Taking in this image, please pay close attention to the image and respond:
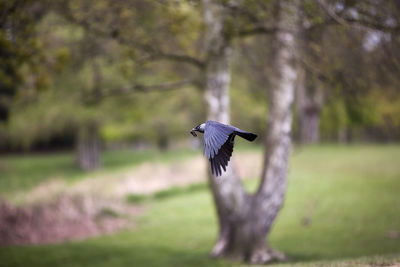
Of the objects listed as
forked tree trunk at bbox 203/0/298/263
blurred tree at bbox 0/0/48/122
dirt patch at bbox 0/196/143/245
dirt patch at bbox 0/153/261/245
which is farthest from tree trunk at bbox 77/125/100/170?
forked tree trunk at bbox 203/0/298/263

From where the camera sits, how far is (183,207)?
1627 cm

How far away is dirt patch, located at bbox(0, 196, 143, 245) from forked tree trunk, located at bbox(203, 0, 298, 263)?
599 cm

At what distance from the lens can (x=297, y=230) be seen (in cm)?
1183

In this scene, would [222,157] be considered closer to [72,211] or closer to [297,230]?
[297,230]

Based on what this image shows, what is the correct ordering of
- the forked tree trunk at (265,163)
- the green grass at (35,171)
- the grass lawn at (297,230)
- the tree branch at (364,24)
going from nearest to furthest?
1. the tree branch at (364,24)
2. the forked tree trunk at (265,163)
3. the grass lawn at (297,230)
4. the green grass at (35,171)

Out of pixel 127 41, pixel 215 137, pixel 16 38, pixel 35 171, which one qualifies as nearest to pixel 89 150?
pixel 35 171

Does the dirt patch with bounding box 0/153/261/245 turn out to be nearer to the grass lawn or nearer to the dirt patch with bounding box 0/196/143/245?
the dirt patch with bounding box 0/196/143/245

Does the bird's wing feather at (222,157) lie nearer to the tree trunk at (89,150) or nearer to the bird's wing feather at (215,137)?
the bird's wing feather at (215,137)

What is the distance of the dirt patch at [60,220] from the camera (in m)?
11.5

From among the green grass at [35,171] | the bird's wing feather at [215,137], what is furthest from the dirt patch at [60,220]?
the bird's wing feather at [215,137]

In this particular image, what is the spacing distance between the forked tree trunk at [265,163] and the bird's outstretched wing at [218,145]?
4.53 metres

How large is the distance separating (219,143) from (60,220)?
10988 mm

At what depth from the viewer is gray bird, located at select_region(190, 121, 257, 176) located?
3508 mm

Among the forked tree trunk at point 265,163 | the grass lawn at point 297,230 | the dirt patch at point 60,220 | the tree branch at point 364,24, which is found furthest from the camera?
the dirt patch at point 60,220
